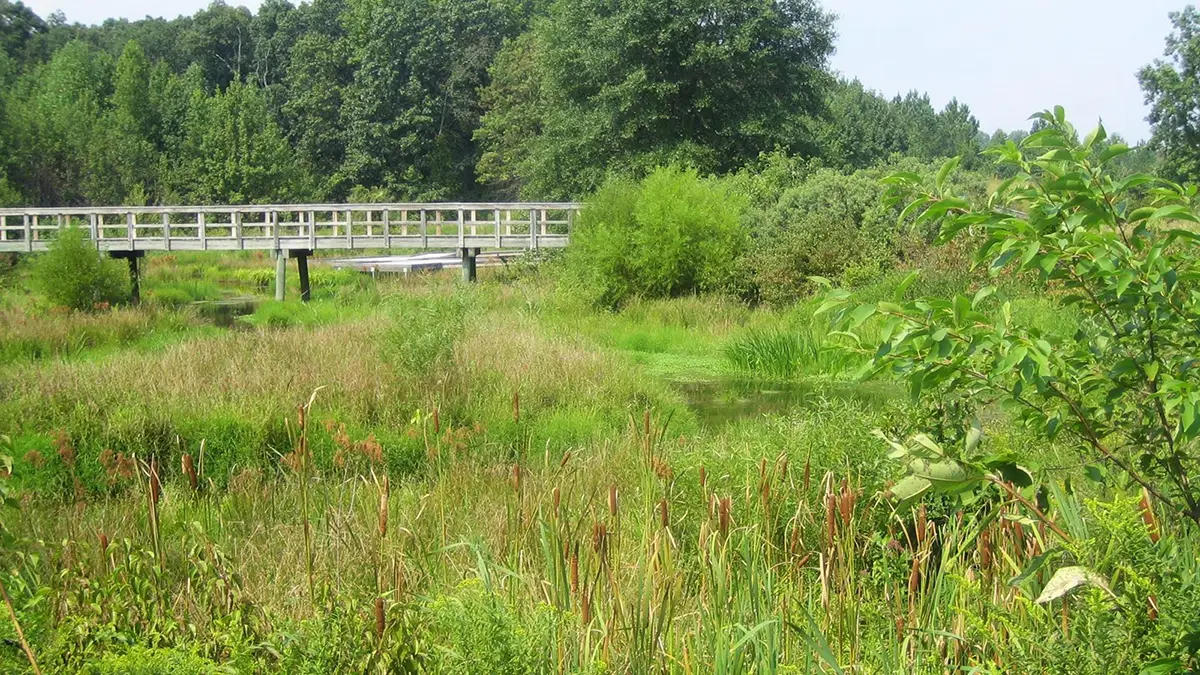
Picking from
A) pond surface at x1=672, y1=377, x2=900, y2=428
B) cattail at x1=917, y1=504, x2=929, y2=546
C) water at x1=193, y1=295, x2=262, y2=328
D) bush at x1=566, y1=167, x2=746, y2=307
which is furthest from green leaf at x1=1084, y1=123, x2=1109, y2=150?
water at x1=193, y1=295, x2=262, y2=328

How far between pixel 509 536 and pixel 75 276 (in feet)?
62.0

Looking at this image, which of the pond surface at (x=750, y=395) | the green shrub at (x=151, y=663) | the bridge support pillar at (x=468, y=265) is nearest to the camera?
the green shrub at (x=151, y=663)

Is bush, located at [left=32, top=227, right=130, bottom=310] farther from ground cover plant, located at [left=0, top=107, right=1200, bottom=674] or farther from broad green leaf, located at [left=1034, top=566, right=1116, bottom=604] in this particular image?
broad green leaf, located at [left=1034, top=566, right=1116, bottom=604]

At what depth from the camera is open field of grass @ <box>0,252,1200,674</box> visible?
8.64 ft

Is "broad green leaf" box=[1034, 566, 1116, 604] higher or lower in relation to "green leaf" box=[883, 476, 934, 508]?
lower

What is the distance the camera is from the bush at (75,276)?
20.2 m

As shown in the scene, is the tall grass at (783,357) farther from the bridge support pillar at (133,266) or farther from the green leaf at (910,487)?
the bridge support pillar at (133,266)

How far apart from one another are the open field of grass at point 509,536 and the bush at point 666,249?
7193 millimetres

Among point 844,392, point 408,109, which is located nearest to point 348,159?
point 408,109

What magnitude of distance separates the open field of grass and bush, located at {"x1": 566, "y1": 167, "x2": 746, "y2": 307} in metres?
7.19

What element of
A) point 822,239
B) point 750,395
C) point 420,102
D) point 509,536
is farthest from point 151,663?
point 420,102

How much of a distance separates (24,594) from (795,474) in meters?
3.40

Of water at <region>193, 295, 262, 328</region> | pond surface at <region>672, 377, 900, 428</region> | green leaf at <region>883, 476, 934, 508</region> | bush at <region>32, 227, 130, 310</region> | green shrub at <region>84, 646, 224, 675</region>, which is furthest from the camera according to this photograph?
water at <region>193, 295, 262, 328</region>

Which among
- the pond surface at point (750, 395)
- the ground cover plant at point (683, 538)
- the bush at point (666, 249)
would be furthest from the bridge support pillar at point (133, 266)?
the ground cover plant at point (683, 538)
